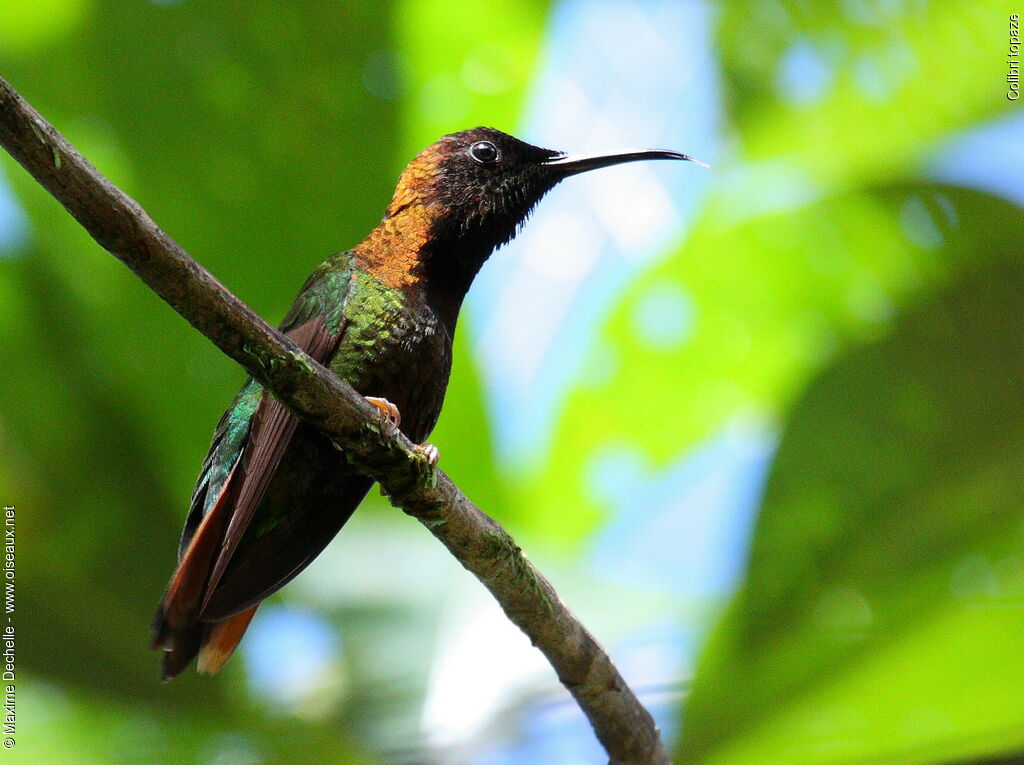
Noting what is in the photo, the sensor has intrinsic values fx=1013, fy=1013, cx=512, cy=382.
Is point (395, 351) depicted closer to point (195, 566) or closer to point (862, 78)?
point (195, 566)

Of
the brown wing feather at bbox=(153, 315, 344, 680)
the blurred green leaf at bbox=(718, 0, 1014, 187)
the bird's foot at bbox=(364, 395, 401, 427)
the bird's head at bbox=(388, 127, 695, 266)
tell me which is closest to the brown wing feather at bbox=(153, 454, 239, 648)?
the brown wing feather at bbox=(153, 315, 344, 680)

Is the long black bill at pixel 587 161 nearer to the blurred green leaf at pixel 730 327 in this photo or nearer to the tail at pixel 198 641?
the blurred green leaf at pixel 730 327

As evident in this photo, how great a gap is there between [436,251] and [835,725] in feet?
7.02

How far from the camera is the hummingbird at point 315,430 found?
2.77 meters

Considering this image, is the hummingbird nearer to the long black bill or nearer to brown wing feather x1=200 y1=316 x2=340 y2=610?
brown wing feather x1=200 y1=316 x2=340 y2=610

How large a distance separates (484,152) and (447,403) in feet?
3.99

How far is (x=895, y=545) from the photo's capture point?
4.18 m

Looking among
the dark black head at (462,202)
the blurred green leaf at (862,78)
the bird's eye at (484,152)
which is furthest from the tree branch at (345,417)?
the blurred green leaf at (862,78)

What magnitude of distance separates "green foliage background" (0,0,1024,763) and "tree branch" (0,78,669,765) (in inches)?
44.2

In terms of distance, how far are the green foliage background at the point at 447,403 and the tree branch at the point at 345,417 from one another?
112cm

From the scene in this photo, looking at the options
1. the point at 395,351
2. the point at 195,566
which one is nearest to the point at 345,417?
the point at 395,351

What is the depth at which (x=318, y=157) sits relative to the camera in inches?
165

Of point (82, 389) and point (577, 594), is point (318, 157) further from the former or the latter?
point (577, 594)

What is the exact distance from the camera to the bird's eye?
3551 mm
